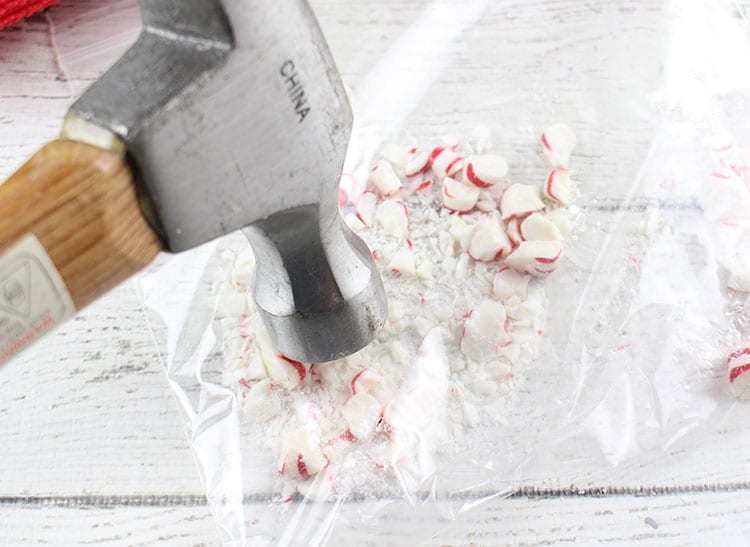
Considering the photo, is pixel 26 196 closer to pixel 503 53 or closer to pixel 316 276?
pixel 316 276

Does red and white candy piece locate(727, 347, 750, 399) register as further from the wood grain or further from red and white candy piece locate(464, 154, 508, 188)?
the wood grain

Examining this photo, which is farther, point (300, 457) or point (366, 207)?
point (366, 207)

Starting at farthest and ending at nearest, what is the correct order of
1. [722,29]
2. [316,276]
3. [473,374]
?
[722,29] → [473,374] → [316,276]

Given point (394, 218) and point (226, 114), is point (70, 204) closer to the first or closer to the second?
point (226, 114)

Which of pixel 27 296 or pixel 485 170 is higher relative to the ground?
pixel 27 296

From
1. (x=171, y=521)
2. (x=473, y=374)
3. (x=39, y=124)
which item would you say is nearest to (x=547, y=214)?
(x=473, y=374)

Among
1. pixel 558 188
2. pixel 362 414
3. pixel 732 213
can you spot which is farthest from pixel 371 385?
pixel 732 213

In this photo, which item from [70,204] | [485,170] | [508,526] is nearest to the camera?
[70,204]

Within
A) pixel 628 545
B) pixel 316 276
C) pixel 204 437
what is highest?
pixel 316 276
